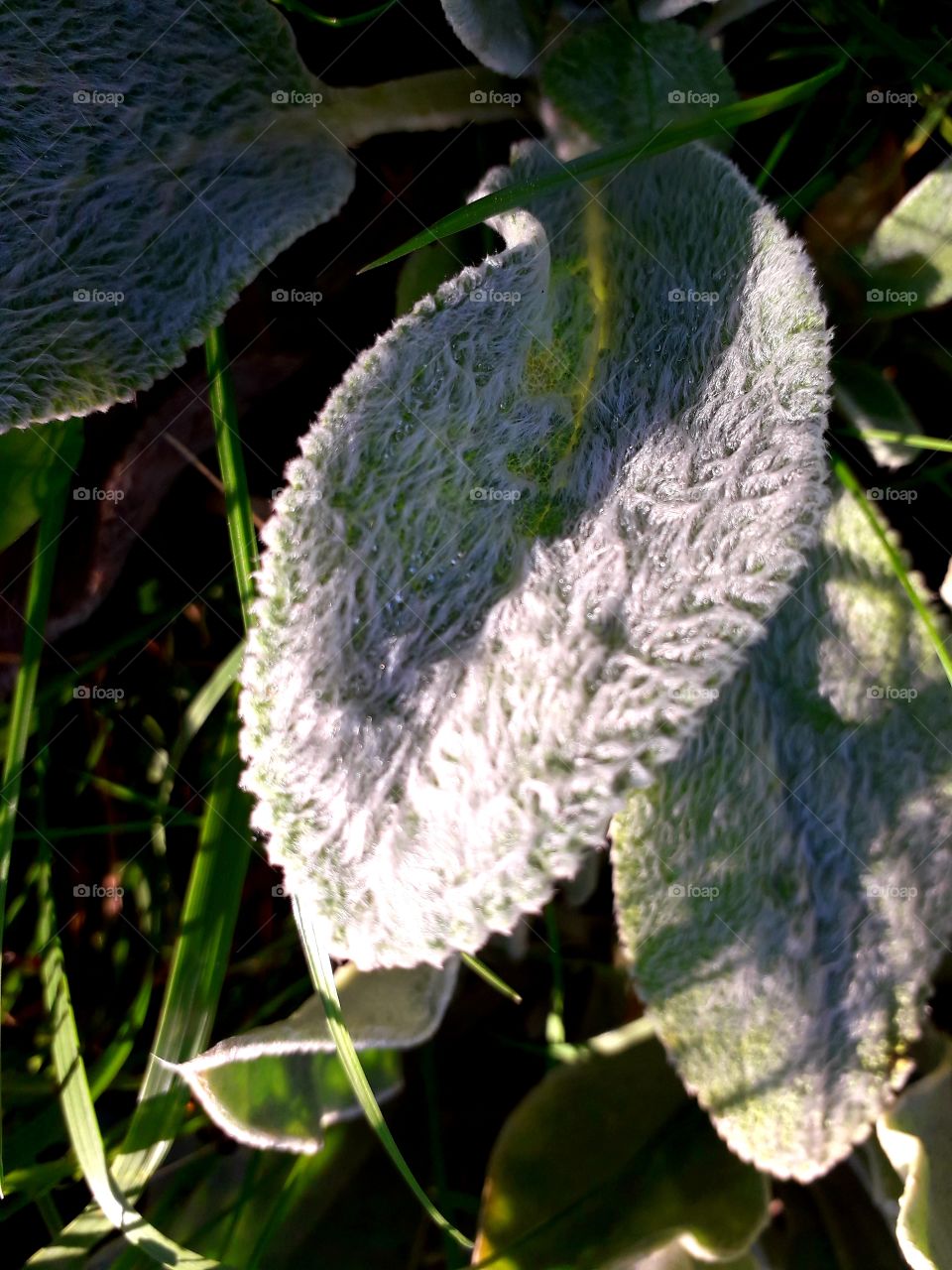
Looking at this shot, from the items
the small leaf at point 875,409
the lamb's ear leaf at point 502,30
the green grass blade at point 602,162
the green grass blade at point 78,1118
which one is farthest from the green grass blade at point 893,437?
the green grass blade at point 78,1118

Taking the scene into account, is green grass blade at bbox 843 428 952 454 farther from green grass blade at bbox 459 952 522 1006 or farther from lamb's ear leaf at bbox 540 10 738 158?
green grass blade at bbox 459 952 522 1006

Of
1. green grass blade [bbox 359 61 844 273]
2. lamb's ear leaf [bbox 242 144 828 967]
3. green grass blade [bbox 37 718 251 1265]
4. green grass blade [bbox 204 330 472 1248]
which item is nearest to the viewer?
lamb's ear leaf [bbox 242 144 828 967]

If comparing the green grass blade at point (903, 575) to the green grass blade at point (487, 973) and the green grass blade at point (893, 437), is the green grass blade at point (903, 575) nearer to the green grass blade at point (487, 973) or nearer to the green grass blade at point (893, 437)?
the green grass blade at point (893, 437)

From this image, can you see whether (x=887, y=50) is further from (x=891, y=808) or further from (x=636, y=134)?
(x=891, y=808)

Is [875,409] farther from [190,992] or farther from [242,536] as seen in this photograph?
[190,992]

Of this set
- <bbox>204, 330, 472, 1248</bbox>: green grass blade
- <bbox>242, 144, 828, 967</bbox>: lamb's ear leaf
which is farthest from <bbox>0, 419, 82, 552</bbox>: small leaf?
<bbox>242, 144, 828, 967</bbox>: lamb's ear leaf

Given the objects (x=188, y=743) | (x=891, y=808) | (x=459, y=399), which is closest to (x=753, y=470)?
(x=459, y=399)
